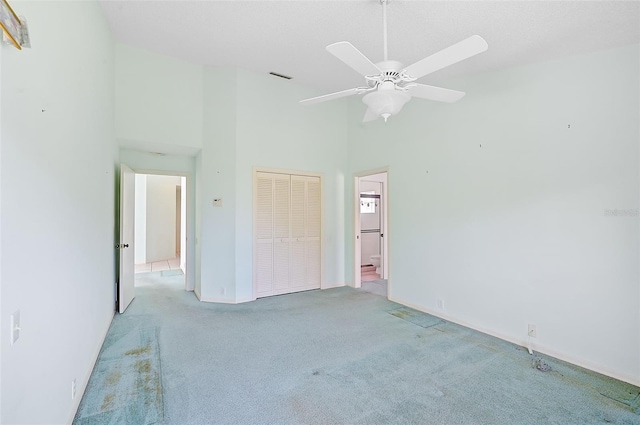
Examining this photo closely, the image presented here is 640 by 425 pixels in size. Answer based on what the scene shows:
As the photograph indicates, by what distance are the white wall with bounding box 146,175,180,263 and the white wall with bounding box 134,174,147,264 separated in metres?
0.10

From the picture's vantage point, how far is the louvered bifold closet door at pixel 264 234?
15.3 feet

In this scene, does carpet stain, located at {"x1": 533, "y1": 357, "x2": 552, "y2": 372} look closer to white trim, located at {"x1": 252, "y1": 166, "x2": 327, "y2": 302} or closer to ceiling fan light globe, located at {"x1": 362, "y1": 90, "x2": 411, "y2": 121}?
ceiling fan light globe, located at {"x1": 362, "y1": 90, "x2": 411, "y2": 121}

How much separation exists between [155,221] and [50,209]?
24.2 ft

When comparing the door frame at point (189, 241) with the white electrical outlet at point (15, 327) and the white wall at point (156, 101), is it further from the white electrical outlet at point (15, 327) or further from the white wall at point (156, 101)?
the white electrical outlet at point (15, 327)

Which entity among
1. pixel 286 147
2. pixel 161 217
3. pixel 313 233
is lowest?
pixel 313 233

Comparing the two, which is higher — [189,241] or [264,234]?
[264,234]

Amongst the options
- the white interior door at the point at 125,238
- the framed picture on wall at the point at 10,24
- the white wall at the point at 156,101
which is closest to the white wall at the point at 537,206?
the white wall at the point at 156,101

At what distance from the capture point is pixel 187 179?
5.09m

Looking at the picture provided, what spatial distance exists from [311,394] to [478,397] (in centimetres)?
121

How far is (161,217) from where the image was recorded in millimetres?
8516

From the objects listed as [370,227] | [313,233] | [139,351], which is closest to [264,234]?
[313,233]

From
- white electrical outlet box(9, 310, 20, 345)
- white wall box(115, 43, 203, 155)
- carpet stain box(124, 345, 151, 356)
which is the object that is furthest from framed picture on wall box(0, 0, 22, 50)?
white wall box(115, 43, 203, 155)

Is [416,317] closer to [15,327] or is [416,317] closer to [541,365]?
[541,365]

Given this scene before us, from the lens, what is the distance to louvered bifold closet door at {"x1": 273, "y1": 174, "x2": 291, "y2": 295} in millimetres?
4824
